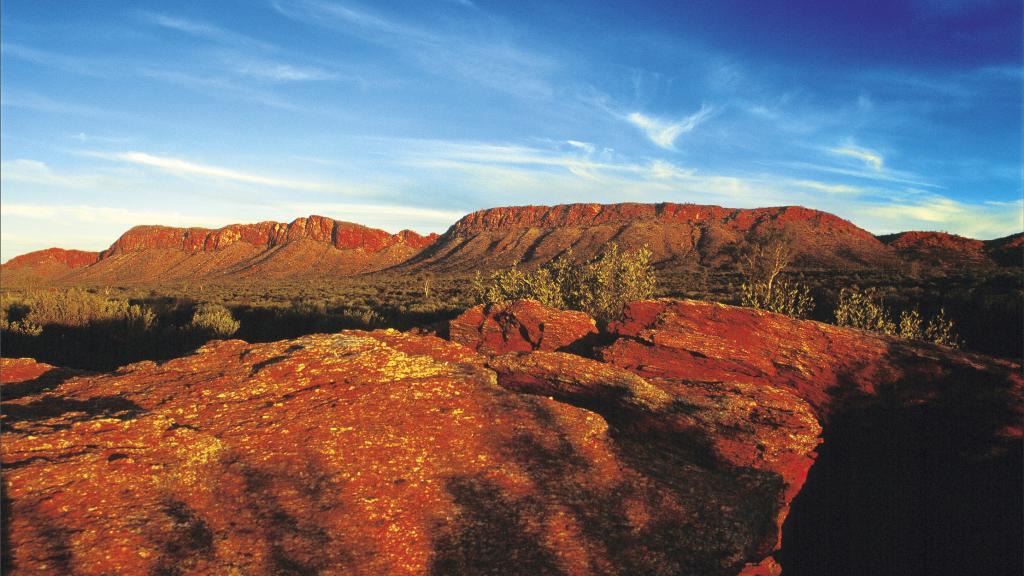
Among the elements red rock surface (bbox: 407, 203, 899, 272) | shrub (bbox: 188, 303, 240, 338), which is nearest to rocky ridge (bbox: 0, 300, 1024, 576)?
shrub (bbox: 188, 303, 240, 338)

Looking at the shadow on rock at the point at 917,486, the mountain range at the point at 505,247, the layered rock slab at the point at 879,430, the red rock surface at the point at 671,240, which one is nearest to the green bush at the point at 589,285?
the layered rock slab at the point at 879,430

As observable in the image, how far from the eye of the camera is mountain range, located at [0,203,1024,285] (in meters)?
65.2

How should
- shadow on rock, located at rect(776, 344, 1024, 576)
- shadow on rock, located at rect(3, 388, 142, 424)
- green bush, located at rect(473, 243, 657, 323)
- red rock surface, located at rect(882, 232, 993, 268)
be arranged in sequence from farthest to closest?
1. red rock surface, located at rect(882, 232, 993, 268)
2. green bush, located at rect(473, 243, 657, 323)
3. shadow on rock, located at rect(776, 344, 1024, 576)
4. shadow on rock, located at rect(3, 388, 142, 424)

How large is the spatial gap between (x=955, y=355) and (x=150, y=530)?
911 cm

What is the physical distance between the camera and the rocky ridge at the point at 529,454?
318cm

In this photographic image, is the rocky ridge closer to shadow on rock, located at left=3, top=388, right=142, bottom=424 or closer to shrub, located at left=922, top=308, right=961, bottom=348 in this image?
shadow on rock, located at left=3, top=388, right=142, bottom=424

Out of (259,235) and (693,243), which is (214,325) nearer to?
(693,243)

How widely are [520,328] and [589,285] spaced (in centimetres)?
518

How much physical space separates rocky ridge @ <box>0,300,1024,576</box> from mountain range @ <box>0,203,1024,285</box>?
Result: 39245 millimetres

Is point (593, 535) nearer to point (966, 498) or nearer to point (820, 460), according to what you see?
point (820, 460)

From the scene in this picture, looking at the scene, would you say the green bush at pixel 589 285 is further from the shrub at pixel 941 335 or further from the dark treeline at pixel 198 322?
the shrub at pixel 941 335

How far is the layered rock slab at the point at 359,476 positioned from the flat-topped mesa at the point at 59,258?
173 m

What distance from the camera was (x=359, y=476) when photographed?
3.84 metres

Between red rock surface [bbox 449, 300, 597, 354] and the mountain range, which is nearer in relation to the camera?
red rock surface [bbox 449, 300, 597, 354]
